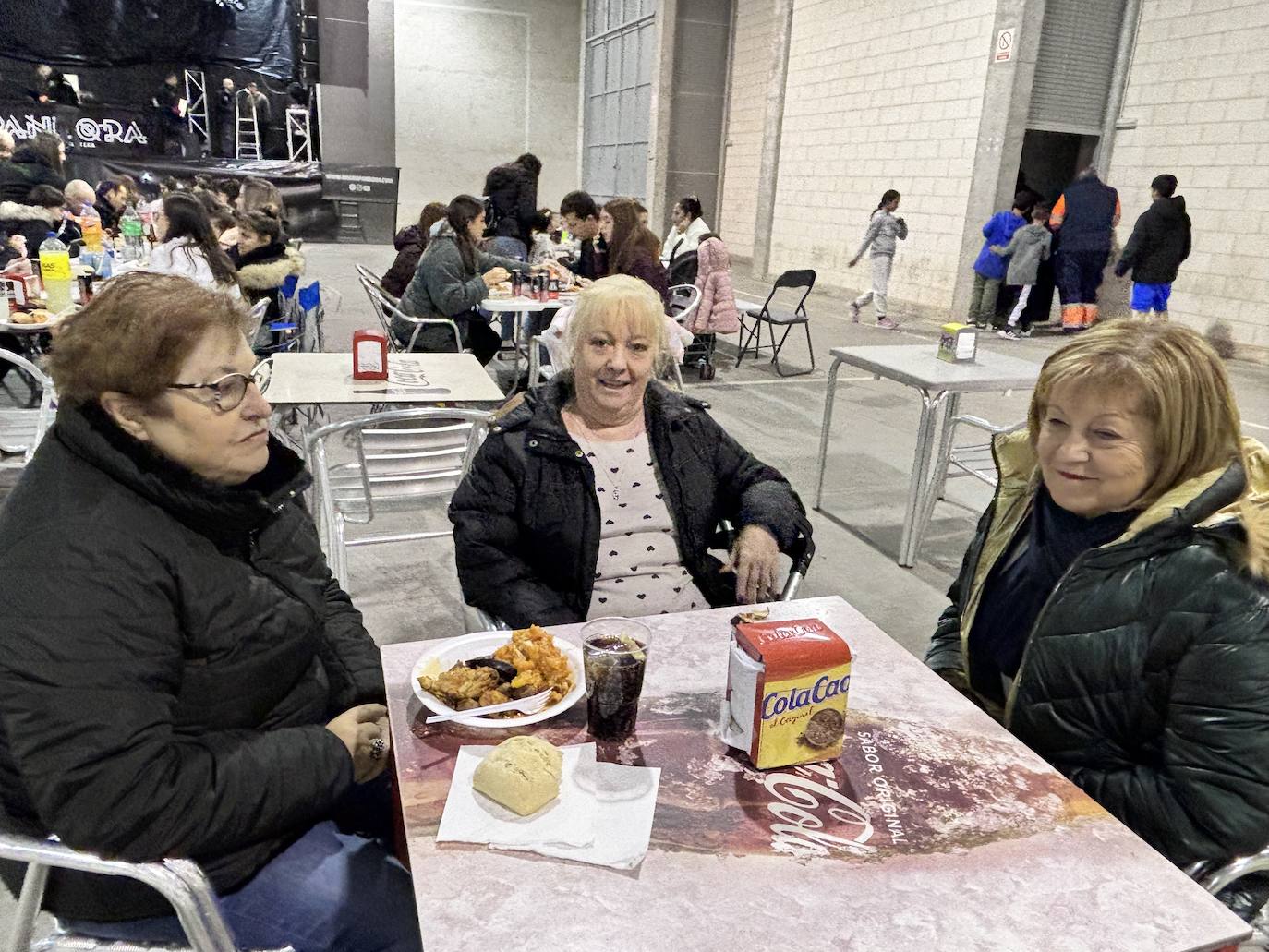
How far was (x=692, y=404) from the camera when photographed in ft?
6.58

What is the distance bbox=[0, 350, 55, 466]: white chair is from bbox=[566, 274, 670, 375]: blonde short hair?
5.70 feet

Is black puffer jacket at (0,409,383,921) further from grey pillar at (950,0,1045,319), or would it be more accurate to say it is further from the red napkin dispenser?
grey pillar at (950,0,1045,319)

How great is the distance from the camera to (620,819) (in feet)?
3.28

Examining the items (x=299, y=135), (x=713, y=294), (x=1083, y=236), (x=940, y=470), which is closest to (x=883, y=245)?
(x=1083, y=236)

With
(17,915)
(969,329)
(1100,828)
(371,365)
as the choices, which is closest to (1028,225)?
(969,329)

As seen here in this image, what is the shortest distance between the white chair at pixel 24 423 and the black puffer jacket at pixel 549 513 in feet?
5.40

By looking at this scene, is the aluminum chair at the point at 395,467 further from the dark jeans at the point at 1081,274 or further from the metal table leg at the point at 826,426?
the dark jeans at the point at 1081,274

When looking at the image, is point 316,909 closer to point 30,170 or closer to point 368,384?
point 368,384

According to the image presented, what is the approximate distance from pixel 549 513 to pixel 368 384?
1.40 m

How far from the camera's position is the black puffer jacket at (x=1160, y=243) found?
25.3 ft

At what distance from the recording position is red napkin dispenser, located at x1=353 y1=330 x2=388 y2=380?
2.95 meters

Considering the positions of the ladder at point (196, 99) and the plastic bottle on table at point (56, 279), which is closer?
the plastic bottle on table at point (56, 279)

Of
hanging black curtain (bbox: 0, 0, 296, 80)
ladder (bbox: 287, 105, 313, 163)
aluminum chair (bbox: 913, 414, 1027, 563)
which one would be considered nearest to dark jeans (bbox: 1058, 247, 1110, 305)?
aluminum chair (bbox: 913, 414, 1027, 563)

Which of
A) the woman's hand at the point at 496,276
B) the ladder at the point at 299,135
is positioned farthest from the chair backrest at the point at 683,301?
the ladder at the point at 299,135
